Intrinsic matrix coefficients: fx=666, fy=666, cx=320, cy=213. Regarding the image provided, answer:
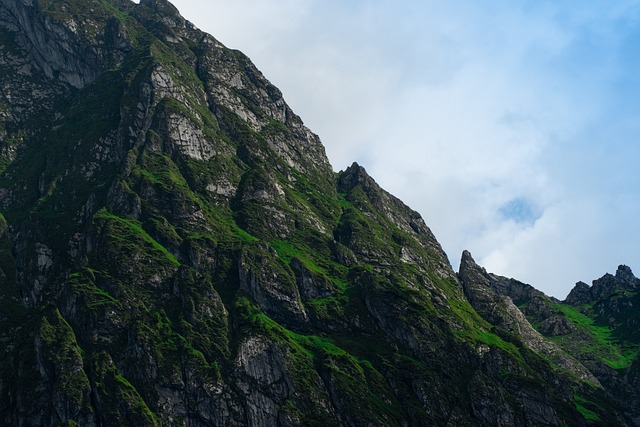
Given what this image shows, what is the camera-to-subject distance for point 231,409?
19925 cm

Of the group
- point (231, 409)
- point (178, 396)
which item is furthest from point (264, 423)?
point (178, 396)

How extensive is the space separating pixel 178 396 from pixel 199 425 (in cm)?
1066

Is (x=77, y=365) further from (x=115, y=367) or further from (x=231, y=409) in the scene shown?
(x=231, y=409)

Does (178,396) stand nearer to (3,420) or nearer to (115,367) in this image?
(115,367)

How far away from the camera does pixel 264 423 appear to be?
652ft

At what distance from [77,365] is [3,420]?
82.4ft

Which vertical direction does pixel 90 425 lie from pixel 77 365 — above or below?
below

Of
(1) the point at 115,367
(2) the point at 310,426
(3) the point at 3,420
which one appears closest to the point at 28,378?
(3) the point at 3,420

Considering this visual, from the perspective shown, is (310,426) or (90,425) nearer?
(90,425)

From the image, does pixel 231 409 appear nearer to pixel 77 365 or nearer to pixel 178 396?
pixel 178 396

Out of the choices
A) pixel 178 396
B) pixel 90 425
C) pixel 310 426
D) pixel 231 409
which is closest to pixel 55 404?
pixel 90 425

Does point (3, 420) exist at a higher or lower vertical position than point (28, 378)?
lower

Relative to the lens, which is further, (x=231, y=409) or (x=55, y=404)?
(x=231, y=409)

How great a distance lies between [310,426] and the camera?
197 metres
